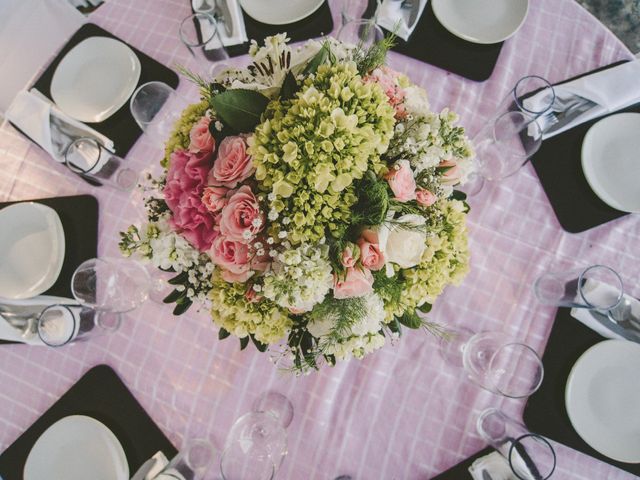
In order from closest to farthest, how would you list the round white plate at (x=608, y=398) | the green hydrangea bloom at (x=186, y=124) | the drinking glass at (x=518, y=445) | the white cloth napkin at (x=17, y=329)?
the green hydrangea bloom at (x=186, y=124) < the drinking glass at (x=518, y=445) < the round white plate at (x=608, y=398) < the white cloth napkin at (x=17, y=329)

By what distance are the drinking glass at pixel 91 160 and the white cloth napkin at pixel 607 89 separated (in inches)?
56.1

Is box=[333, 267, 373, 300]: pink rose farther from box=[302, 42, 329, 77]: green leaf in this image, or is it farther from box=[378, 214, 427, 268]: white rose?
box=[302, 42, 329, 77]: green leaf

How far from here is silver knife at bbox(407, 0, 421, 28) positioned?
1.63 meters

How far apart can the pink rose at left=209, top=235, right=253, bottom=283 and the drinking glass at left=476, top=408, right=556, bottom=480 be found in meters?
0.91

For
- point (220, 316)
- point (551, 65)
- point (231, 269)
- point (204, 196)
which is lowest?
point (220, 316)

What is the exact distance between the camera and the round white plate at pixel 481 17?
5.48 feet

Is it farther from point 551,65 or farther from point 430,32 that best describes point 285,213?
point 551,65

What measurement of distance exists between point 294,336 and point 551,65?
4.52ft

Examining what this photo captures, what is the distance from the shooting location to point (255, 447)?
4.56 feet

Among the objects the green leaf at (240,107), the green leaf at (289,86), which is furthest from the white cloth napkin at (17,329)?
the green leaf at (289,86)

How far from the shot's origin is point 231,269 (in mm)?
968

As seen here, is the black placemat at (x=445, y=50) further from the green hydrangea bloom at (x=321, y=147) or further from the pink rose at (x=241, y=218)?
the pink rose at (x=241, y=218)

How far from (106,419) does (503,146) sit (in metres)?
1.56

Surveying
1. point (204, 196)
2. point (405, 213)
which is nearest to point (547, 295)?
point (405, 213)
